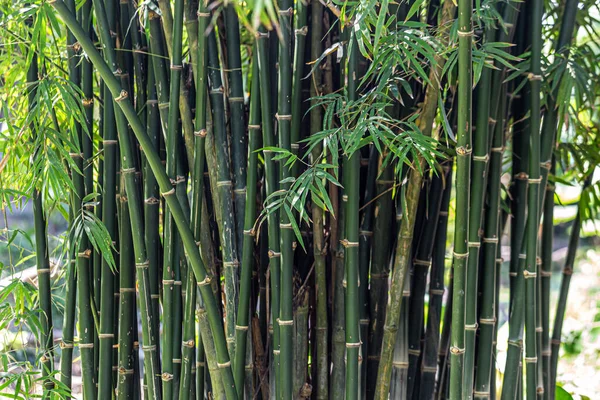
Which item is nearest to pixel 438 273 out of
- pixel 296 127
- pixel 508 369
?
pixel 508 369

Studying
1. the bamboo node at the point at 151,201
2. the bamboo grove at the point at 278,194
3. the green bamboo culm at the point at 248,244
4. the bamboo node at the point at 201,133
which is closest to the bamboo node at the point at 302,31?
the bamboo grove at the point at 278,194

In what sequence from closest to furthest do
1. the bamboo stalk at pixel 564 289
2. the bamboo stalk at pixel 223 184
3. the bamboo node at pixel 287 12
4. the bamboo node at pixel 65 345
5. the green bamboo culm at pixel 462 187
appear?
the green bamboo culm at pixel 462 187
the bamboo node at pixel 287 12
the bamboo stalk at pixel 223 184
the bamboo node at pixel 65 345
the bamboo stalk at pixel 564 289

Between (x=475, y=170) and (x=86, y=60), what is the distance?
738 millimetres

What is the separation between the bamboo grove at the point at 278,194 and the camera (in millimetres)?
1075

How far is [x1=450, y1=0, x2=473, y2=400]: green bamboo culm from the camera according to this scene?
93 cm

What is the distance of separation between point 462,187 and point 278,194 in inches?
11.6

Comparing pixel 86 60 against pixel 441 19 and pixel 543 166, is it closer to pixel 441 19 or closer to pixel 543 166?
pixel 441 19

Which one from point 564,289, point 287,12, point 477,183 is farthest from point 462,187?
point 564,289

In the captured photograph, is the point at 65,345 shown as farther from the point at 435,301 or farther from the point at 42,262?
the point at 435,301

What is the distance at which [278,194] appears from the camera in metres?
1.04

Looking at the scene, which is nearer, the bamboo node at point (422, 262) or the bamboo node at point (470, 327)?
the bamboo node at point (470, 327)

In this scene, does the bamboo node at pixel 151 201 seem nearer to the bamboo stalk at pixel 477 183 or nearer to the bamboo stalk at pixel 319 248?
the bamboo stalk at pixel 319 248

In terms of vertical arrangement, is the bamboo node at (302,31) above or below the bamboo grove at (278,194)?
above

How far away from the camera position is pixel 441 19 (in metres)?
1.12
